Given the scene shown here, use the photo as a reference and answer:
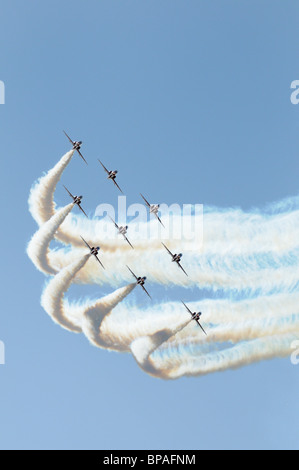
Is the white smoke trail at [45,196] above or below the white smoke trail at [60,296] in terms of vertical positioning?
above

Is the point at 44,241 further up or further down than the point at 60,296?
further up

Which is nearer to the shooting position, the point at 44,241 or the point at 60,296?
the point at 60,296

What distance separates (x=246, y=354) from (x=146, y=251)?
14260 mm

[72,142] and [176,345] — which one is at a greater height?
[72,142]

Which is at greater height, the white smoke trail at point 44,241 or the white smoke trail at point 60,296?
the white smoke trail at point 44,241

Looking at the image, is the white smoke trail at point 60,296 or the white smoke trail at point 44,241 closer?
the white smoke trail at point 60,296

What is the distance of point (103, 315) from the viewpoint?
10150cm

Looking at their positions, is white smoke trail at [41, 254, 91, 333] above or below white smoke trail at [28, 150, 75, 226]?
below

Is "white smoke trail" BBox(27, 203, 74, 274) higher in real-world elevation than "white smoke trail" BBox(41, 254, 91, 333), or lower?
higher

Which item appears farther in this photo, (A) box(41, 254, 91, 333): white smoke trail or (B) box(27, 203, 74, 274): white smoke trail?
(B) box(27, 203, 74, 274): white smoke trail
